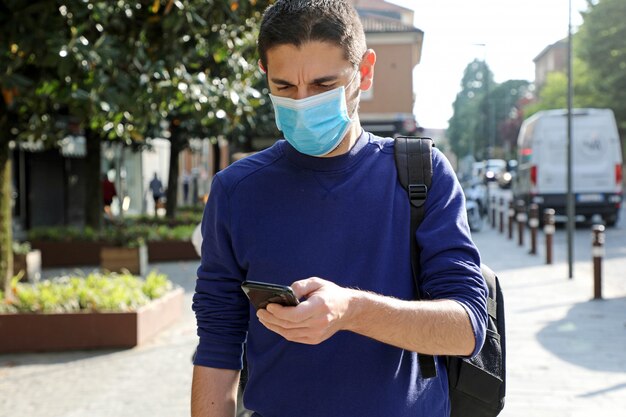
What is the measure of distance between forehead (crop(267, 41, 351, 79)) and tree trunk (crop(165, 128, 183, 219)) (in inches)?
939

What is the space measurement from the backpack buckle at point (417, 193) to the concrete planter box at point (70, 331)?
7.17 m

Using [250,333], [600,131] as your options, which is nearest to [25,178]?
[600,131]

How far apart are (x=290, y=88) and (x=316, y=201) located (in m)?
0.28

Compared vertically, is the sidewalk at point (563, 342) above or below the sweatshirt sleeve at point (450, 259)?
below

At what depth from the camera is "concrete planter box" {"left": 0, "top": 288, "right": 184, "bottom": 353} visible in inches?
352

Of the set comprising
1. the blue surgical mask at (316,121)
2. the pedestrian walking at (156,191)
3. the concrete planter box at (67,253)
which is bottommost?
the concrete planter box at (67,253)

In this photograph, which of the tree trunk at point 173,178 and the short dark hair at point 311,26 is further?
the tree trunk at point 173,178

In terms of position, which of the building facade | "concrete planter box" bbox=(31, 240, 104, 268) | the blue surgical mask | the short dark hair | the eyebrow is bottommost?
"concrete planter box" bbox=(31, 240, 104, 268)

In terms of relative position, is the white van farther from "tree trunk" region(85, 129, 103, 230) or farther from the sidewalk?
"tree trunk" region(85, 129, 103, 230)

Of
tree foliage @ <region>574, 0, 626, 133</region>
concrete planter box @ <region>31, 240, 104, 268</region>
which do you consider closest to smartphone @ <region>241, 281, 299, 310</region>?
concrete planter box @ <region>31, 240, 104, 268</region>

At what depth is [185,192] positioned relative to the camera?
48094 millimetres

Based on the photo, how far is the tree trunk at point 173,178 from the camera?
1031 inches

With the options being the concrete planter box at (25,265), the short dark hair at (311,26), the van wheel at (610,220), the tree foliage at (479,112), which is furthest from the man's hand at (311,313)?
the tree foliage at (479,112)

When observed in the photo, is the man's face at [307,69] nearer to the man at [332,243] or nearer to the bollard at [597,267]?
the man at [332,243]
